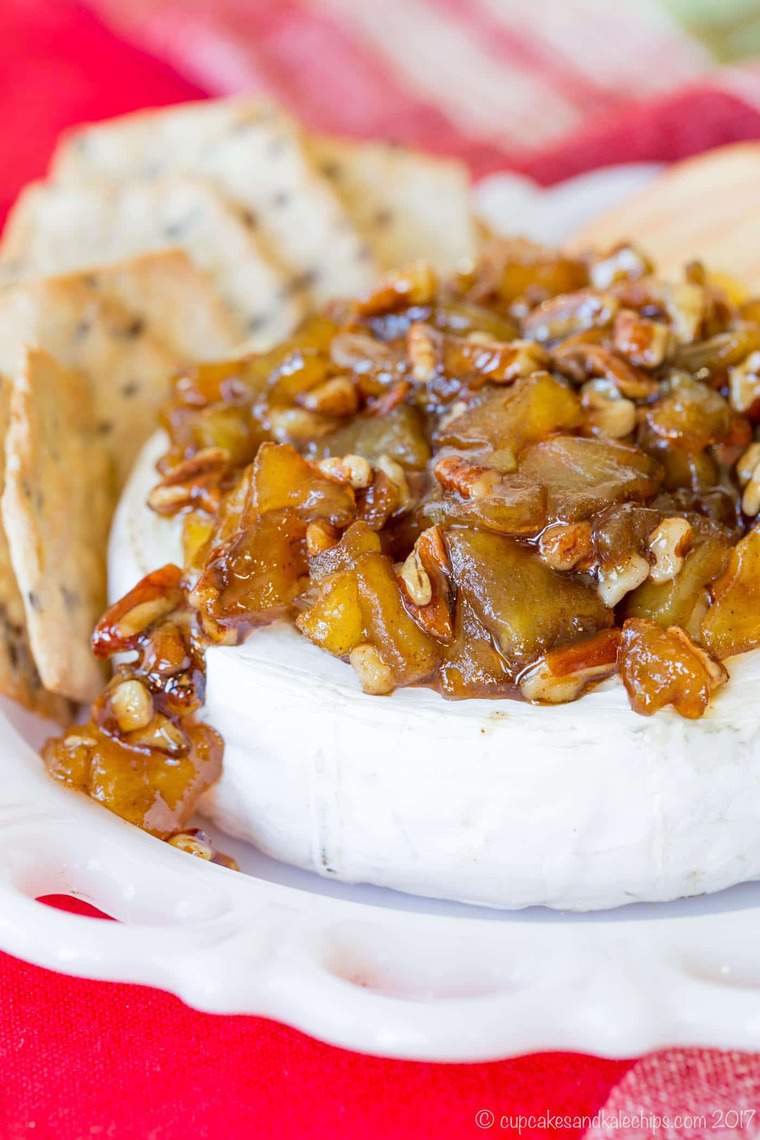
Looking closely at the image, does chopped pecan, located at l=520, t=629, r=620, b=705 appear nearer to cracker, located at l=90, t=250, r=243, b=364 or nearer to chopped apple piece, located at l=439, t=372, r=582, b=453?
chopped apple piece, located at l=439, t=372, r=582, b=453

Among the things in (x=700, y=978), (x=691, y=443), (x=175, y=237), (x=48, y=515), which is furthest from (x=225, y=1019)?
(x=175, y=237)

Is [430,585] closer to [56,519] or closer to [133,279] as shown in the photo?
[56,519]

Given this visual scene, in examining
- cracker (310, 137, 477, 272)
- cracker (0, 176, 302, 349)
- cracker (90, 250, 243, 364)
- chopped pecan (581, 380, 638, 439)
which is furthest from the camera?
cracker (310, 137, 477, 272)

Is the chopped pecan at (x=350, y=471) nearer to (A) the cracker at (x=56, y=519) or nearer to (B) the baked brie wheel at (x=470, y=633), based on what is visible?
(B) the baked brie wheel at (x=470, y=633)

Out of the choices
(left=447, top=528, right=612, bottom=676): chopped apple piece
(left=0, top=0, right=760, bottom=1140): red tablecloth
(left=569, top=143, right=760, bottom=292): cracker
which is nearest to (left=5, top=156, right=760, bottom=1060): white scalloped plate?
Answer: (left=0, top=0, right=760, bottom=1140): red tablecloth

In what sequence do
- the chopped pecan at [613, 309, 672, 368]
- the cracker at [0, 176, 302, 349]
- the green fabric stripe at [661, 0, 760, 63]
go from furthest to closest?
1. the green fabric stripe at [661, 0, 760, 63]
2. the cracker at [0, 176, 302, 349]
3. the chopped pecan at [613, 309, 672, 368]

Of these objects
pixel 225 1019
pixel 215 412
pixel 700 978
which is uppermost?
pixel 215 412

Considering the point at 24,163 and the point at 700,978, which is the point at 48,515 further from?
the point at 24,163
